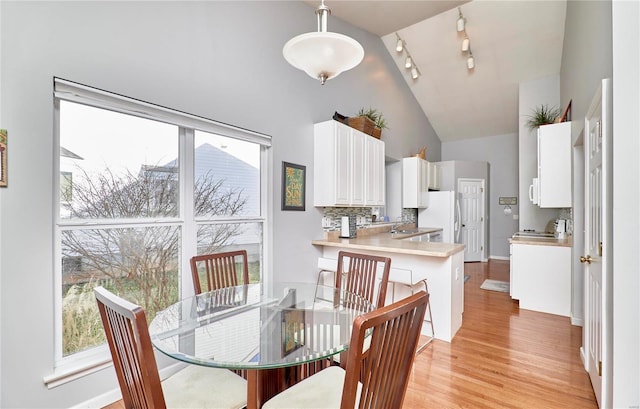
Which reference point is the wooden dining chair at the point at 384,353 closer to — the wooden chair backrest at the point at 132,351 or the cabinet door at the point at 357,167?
the wooden chair backrest at the point at 132,351

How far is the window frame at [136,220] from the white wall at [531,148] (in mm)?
4534

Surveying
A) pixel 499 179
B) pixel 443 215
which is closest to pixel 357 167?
pixel 443 215

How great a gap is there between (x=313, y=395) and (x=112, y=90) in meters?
2.09

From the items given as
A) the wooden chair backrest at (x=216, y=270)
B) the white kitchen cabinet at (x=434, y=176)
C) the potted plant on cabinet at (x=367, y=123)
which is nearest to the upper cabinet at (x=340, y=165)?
the potted plant on cabinet at (x=367, y=123)

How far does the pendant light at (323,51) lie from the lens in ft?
4.98

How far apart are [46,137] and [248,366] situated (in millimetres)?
1675

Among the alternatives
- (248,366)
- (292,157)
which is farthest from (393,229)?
(248,366)

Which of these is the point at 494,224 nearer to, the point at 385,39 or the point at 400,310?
the point at 385,39

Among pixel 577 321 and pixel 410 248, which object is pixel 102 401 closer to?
pixel 410 248

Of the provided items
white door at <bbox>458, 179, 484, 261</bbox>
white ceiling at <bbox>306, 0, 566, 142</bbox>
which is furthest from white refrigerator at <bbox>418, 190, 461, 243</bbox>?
white ceiling at <bbox>306, 0, 566, 142</bbox>

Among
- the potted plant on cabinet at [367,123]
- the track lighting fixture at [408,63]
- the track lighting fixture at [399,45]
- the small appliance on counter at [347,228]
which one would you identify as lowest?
the small appliance on counter at [347,228]

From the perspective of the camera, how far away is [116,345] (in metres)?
1.10

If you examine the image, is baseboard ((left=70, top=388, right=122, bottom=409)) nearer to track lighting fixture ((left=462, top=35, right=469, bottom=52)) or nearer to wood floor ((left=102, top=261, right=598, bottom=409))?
wood floor ((left=102, top=261, right=598, bottom=409))

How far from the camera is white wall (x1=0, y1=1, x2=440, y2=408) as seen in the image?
62.4 inches
